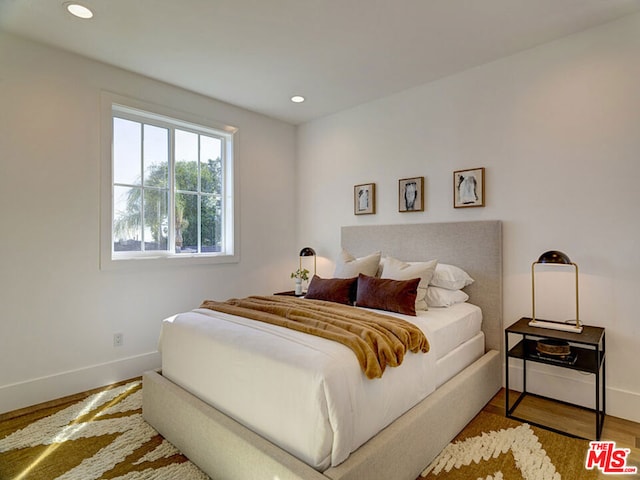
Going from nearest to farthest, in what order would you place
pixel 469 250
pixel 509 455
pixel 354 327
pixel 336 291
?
pixel 354 327, pixel 509 455, pixel 336 291, pixel 469 250

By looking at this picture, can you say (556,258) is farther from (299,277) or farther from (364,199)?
(299,277)

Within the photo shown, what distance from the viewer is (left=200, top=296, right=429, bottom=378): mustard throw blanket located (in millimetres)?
1678

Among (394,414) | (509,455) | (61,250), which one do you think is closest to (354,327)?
(394,414)

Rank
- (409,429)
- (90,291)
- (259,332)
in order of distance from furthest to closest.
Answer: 1. (90,291)
2. (259,332)
3. (409,429)

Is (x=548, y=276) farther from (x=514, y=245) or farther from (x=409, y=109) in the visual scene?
(x=409, y=109)

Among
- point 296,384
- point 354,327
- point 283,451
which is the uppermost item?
point 354,327

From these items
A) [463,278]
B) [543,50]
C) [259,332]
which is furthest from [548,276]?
[259,332]

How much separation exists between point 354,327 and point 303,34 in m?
2.09

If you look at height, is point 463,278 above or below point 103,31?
below

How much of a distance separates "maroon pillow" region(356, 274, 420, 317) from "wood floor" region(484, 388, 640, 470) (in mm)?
952

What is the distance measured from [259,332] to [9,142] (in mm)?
2347

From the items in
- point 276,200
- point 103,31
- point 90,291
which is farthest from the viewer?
point 276,200

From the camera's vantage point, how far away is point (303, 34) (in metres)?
2.56

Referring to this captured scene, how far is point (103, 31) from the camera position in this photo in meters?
2.51
